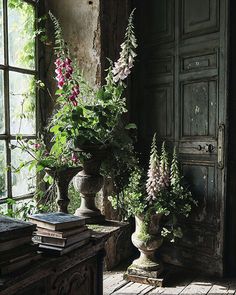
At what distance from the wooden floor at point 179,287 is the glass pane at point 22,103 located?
1346 millimetres

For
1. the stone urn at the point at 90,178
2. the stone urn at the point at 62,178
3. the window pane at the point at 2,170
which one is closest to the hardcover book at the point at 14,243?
the stone urn at the point at 62,178

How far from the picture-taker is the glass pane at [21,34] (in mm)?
2645

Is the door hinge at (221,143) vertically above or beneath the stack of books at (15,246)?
above

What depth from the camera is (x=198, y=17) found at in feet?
9.57

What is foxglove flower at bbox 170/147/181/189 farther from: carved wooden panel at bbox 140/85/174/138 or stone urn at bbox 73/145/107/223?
stone urn at bbox 73/145/107/223

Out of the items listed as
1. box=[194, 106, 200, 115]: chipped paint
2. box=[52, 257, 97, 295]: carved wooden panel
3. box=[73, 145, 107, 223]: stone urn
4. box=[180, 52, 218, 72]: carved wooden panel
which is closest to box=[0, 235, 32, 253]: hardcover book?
box=[52, 257, 97, 295]: carved wooden panel

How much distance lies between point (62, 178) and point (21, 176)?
3.46ft

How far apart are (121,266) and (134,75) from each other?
1.74m

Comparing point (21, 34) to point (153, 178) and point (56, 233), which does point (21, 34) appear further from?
point (56, 233)

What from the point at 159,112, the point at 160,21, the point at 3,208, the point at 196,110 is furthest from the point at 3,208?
the point at 160,21

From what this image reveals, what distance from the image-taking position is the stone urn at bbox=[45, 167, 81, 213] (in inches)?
71.4

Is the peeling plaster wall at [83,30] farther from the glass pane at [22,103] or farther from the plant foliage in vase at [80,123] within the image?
the plant foliage in vase at [80,123]

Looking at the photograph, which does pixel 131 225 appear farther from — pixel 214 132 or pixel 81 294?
pixel 81 294

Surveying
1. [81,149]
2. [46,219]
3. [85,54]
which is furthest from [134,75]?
[46,219]
